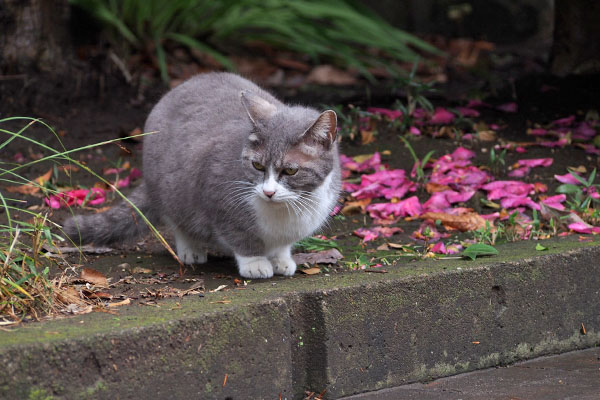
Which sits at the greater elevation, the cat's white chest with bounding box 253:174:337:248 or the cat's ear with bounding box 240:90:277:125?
the cat's ear with bounding box 240:90:277:125

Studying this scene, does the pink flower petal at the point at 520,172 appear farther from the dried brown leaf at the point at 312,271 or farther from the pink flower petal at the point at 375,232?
the dried brown leaf at the point at 312,271

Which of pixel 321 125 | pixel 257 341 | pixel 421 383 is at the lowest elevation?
pixel 421 383

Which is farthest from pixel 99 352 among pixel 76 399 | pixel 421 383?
pixel 421 383

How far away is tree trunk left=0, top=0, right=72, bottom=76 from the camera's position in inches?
197

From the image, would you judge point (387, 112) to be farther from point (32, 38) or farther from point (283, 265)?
point (32, 38)

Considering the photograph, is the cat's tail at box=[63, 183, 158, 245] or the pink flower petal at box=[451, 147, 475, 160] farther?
the pink flower petal at box=[451, 147, 475, 160]

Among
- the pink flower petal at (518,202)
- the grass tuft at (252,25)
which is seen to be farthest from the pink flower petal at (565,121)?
the grass tuft at (252,25)

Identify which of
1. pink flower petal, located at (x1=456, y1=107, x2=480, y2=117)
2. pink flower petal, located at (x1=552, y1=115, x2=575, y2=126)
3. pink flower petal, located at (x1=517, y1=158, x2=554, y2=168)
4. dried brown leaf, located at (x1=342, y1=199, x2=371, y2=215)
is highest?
pink flower petal, located at (x1=552, y1=115, x2=575, y2=126)

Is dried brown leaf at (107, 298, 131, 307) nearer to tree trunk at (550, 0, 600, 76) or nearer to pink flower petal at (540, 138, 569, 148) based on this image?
pink flower petal at (540, 138, 569, 148)

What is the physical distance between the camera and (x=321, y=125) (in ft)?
9.60

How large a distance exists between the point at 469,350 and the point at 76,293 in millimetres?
1369

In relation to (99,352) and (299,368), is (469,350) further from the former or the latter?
(99,352)

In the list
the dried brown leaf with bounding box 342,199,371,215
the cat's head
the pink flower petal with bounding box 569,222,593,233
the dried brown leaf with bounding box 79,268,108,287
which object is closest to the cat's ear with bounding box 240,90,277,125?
the cat's head

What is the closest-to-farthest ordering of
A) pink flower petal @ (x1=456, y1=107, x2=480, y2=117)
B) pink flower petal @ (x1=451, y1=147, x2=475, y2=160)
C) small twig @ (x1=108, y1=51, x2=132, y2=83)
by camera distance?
pink flower petal @ (x1=451, y1=147, x2=475, y2=160)
pink flower petal @ (x1=456, y1=107, x2=480, y2=117)
small twig @ (x1=108, y1=51, x2=132, y2=83)
